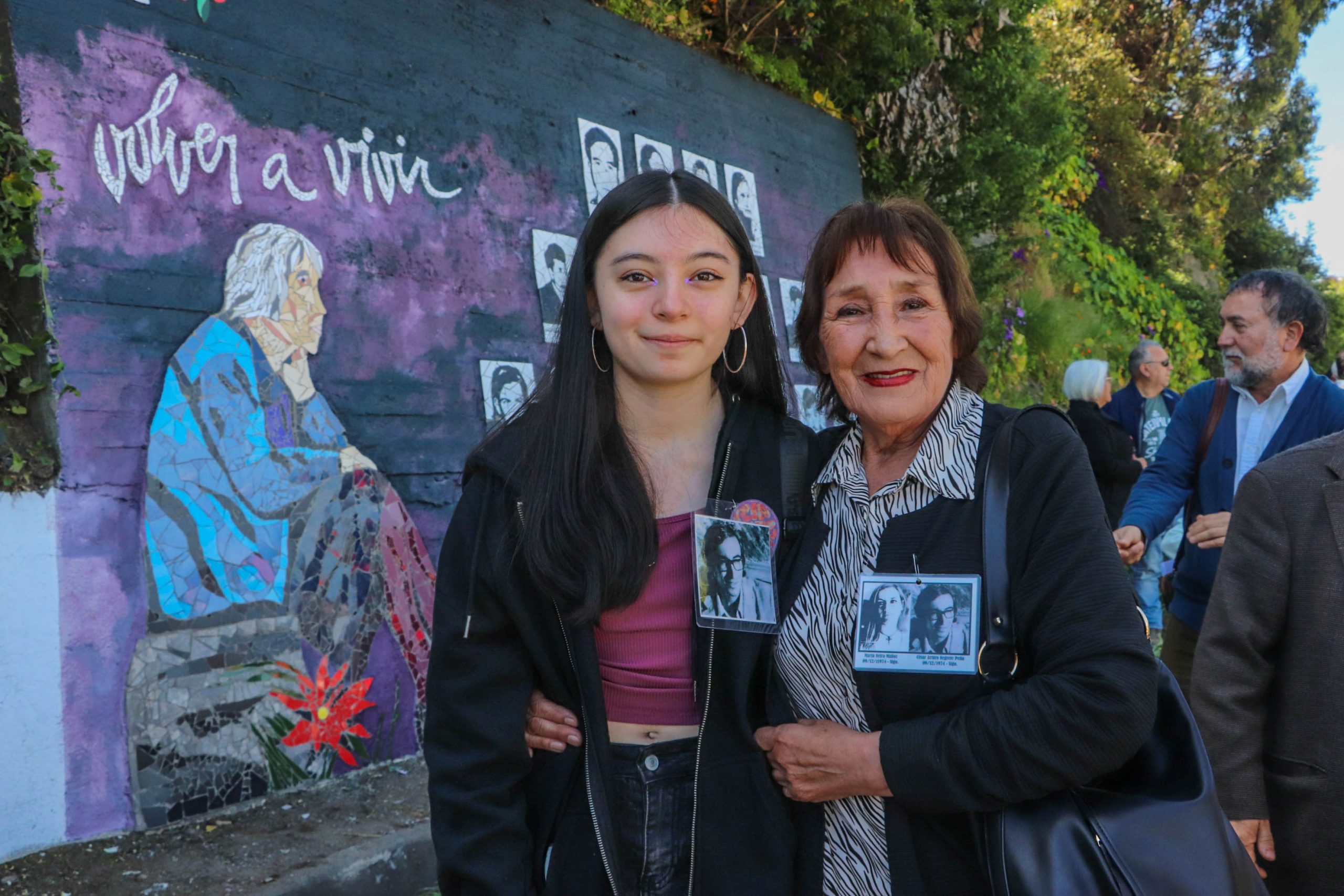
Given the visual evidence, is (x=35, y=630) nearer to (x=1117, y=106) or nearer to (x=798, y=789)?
(x=798, y=789)

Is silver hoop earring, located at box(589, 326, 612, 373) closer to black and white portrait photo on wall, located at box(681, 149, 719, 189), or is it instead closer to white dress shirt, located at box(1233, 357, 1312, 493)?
white dress shirt, located at box(1233, 357, 1312, 493)

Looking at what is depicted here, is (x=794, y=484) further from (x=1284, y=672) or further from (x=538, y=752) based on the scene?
(x=1284, y=672)

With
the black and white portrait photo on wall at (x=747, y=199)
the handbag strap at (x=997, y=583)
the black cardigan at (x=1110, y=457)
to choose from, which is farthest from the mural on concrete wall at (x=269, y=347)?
the black cardigan at (x=1110, y=457)

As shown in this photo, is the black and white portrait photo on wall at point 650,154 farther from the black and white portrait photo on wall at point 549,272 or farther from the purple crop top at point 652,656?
the purple crop top at point 652,656

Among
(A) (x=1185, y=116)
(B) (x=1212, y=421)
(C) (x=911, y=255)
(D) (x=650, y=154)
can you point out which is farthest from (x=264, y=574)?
(A) (x=1185, y=116)

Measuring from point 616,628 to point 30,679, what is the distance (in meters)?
2.62

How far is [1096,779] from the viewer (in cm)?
160

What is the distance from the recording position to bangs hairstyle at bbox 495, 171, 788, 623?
1864 mm

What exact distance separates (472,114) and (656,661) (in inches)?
161

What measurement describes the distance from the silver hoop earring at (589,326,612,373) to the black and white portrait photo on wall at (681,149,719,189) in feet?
15.8

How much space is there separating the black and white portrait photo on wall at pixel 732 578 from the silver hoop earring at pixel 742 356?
409mm

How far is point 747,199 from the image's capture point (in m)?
7.40

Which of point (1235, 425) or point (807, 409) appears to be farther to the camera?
point (807, 409)

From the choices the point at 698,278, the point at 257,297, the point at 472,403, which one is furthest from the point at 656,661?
the point at 472,403
